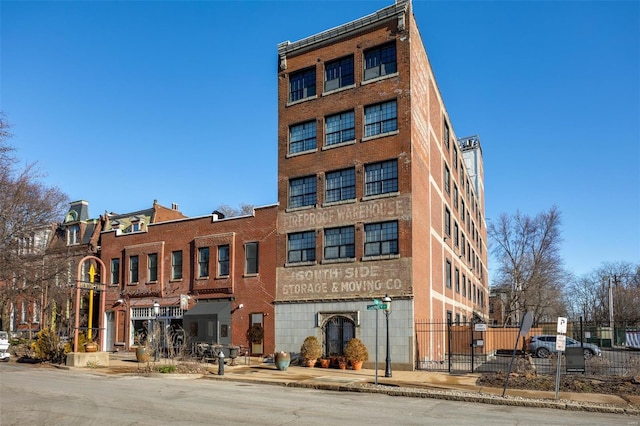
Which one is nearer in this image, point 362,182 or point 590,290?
point 362,182

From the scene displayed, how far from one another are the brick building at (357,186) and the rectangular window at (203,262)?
6.09 m

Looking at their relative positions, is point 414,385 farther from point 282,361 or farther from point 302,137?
point 302,137

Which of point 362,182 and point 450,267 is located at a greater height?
point 362,182

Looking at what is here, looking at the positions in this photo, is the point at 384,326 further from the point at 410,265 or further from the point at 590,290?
the point at 590,290

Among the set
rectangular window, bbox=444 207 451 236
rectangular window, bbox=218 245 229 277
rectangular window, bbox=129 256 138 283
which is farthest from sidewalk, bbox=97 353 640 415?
rectangular window, bbox=444 207 451 236

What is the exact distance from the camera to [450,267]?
3997 cm

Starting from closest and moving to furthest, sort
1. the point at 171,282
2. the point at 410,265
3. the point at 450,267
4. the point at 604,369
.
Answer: the point at 604,369 → the point at 410,265 → the point at 171,282 → the point at 450,267

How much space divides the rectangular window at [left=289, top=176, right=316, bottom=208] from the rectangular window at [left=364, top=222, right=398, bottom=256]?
388 cm

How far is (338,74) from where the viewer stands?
31.7 metres

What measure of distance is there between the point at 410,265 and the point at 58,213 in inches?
1120

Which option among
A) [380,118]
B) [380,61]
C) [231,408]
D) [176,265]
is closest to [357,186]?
[380,118]

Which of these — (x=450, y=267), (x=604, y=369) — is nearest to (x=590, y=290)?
(x=450, y=267)

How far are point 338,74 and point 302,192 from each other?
6.80 meters

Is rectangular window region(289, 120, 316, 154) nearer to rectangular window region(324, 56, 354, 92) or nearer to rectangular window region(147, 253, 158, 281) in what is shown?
rectangular window region(324, 56, 354, 92)
